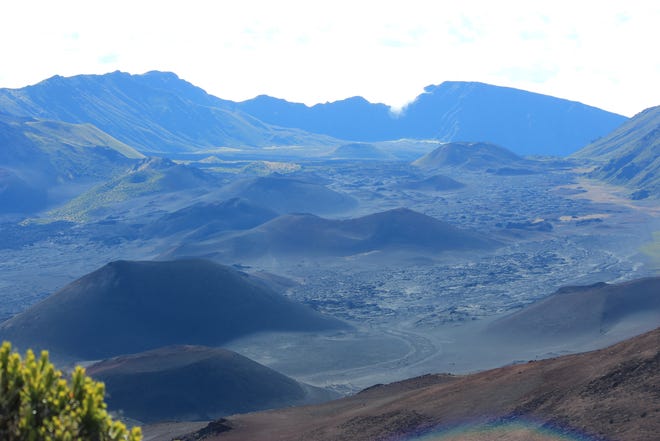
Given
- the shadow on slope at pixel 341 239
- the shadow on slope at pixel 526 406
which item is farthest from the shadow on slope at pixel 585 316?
the shadow on slope at pixel 341 239

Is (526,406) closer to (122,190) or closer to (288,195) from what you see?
(288,195)

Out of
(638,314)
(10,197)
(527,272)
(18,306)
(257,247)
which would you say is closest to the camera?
(638,314)

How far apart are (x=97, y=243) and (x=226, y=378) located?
95901 mm

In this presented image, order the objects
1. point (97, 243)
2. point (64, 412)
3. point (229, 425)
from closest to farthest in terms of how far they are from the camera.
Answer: point (64, 412) < point (229, 425) < point (97, 243)

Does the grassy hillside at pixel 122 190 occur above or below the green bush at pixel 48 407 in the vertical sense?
above

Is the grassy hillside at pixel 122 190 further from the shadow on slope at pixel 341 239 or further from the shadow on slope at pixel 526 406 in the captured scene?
the shadow on slope at pixel 526 406

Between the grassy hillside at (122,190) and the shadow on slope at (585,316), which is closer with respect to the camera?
the shadow on slope at (585,316)

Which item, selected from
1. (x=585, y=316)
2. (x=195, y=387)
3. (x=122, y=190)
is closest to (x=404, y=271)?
(x=585, y=316)

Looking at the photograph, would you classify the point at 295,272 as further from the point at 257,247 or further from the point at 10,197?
the point at 10,197

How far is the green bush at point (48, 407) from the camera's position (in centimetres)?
1027

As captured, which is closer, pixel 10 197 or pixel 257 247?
pixel 257 247

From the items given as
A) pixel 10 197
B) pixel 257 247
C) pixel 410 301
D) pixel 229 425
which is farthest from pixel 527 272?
pixel 10 197

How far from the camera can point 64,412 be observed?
10.5 meters

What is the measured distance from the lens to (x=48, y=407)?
1057 cm
